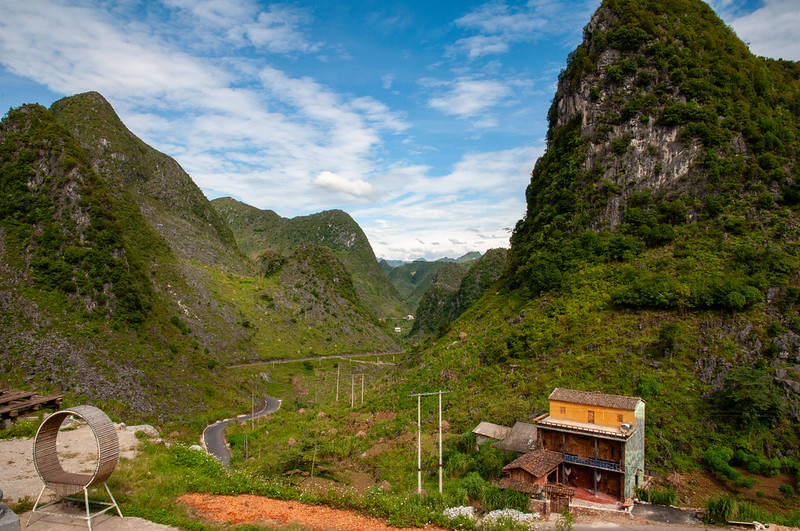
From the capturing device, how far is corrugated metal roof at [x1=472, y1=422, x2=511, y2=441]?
30203 mm

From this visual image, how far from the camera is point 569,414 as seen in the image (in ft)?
90.3

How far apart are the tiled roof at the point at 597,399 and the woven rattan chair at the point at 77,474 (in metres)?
24.1

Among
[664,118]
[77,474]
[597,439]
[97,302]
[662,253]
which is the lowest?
[597,439]

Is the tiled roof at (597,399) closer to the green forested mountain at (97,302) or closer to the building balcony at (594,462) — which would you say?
the building balcony at (594,462)

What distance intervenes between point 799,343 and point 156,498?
35522 millimetres

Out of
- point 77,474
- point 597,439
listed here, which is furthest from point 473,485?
point 77,474

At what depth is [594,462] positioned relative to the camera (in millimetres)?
25406

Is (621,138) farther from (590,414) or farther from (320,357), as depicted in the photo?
(320,357)

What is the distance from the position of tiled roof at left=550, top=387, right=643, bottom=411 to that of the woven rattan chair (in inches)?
947

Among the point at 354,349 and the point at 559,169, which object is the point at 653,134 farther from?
the point at 354,349

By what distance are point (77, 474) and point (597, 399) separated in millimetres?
25784

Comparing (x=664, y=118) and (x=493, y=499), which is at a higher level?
(x=664, y=118)

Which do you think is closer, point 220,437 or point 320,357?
point 220,437

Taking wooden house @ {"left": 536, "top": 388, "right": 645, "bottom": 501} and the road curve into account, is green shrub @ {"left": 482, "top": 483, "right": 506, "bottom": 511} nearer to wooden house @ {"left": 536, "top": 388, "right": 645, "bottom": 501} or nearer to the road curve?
wooden house @ {"left": 536, "top": 388, "right": 645, "bottom": 501}
